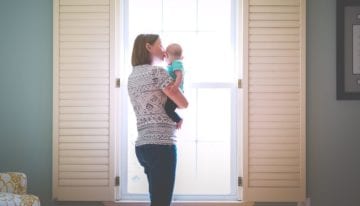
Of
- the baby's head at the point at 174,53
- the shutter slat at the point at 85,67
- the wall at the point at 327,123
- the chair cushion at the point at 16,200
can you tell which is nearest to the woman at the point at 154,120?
the baby's head at the point at 174,53

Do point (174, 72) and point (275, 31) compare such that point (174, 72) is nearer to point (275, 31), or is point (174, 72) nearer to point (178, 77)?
point (178, 77)

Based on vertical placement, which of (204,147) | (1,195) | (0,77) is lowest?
(1,195)

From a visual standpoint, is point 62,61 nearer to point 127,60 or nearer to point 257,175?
point 127,60

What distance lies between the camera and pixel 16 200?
231 cm

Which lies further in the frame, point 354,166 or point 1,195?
point 354,166

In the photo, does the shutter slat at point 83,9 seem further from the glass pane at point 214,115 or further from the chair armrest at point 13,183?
the chair armrest at point 13,183

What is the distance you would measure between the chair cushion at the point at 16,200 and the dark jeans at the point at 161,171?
70 centimetres

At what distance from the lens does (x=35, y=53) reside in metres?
3.05

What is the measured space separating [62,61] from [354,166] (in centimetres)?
210

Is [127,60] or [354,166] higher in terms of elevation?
[127,60]

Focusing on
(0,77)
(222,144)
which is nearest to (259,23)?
(222,144)

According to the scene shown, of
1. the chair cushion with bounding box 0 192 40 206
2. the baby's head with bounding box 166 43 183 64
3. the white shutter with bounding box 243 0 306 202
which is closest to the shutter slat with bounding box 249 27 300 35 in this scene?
the white shutter with bounding box 243 0 306 202

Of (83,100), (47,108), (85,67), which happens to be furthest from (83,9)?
(47,108)

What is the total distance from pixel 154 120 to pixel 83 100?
38.8 inches
